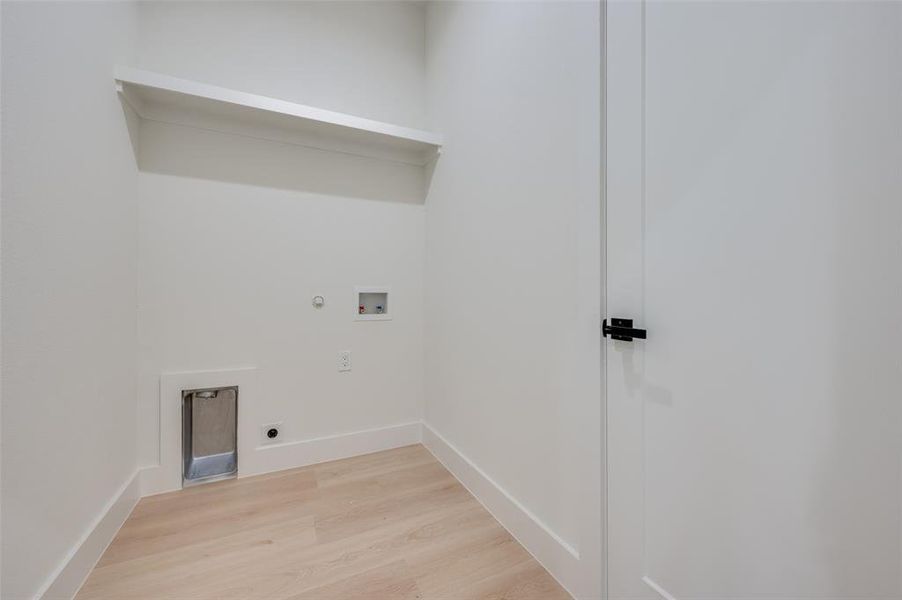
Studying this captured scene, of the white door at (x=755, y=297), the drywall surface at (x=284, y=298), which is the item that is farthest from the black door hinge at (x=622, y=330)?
the drywall surface at (x=284, y=298)

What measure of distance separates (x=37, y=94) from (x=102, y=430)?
117 cm

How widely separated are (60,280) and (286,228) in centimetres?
101

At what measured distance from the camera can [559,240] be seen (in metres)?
1.27

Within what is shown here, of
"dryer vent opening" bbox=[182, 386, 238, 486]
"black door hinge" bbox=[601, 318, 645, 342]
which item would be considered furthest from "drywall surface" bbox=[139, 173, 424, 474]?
"black door hinge" bbox=[601, 318, 645, 342]

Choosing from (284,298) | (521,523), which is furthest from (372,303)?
(521,523)

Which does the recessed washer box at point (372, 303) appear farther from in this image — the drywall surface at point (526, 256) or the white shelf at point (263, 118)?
the white shelf at point (263, 118)

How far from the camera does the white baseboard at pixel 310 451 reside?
5.77 feet

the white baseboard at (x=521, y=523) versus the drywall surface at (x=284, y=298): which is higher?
the drywall surface at (x=284, y=298)

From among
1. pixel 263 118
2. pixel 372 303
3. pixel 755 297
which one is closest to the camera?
pixel 755 297

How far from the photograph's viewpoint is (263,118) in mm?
1865

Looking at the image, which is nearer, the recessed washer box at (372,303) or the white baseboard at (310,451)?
the white baseboard at (310,451)

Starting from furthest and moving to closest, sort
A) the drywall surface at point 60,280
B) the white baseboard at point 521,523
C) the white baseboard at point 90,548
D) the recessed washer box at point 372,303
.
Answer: the recessed washer box at point 372,303, the white baseboard at point 521,523, the white baseboard at point 90,548, the drywall surface at point 60,280

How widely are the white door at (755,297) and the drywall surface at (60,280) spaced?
1.65m

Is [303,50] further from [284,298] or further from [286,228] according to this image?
[284,298]
